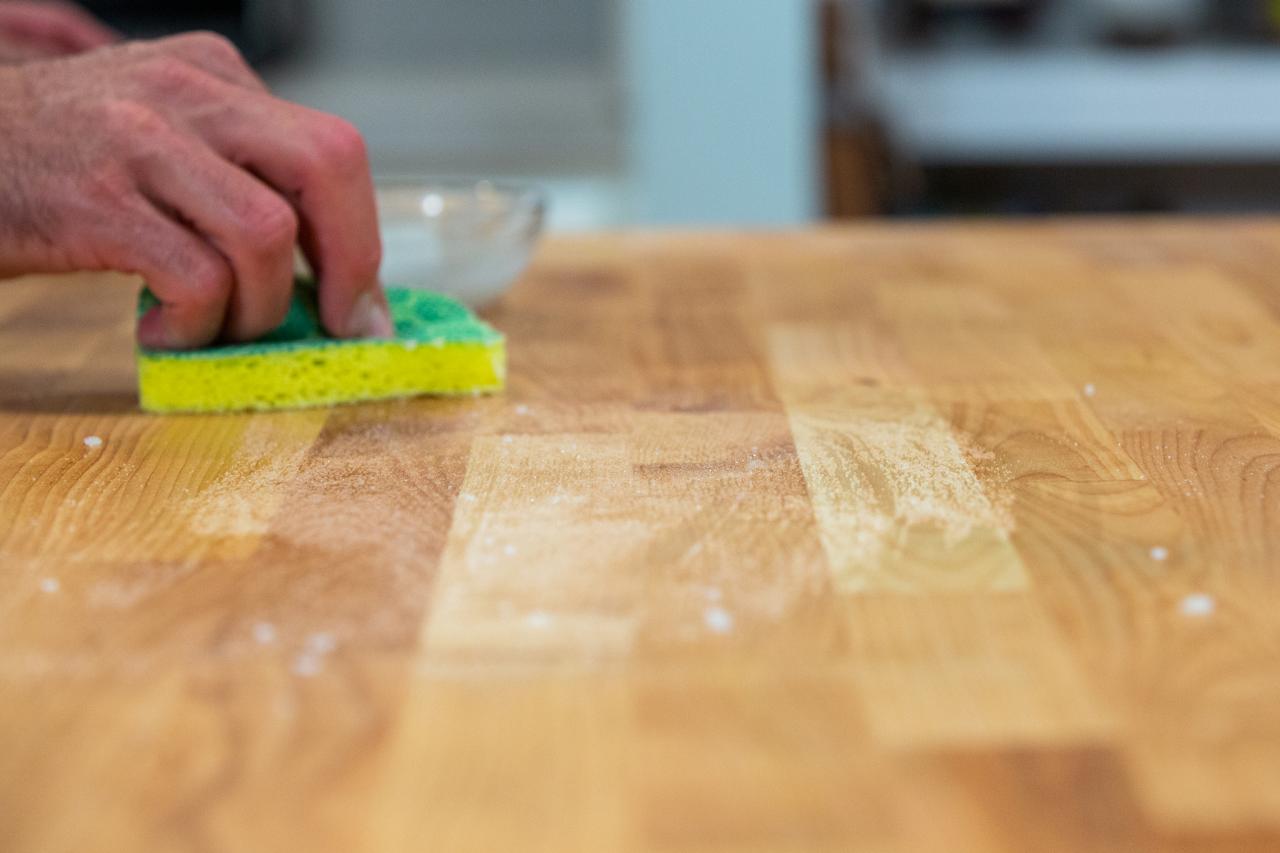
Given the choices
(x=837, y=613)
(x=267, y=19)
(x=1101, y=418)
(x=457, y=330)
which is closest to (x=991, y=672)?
(x=837, y=613)

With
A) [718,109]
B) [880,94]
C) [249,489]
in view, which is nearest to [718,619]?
[249,489]

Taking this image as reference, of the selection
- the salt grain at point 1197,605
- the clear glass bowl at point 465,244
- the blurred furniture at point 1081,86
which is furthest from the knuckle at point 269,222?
the blurred furniture at point 1081,86

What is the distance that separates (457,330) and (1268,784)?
1.66ft

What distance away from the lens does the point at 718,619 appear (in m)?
0.48

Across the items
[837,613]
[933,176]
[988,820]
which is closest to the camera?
[988,820]

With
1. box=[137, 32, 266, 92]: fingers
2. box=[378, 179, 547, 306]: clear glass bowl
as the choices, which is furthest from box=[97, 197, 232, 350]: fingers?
box=[378, 179, 547, 306]: clear glass bowl

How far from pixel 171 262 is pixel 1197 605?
1.61 feet

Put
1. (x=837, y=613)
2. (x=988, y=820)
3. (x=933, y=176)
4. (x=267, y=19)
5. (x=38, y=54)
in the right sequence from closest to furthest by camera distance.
A: (x=988, y=820), (x=837, y=613), (x=38, y=54), (x=267, y=19), (x=933, y=176)

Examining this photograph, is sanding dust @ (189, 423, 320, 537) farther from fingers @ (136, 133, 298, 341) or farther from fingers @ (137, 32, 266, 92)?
fingers @ (137, 32, 266, 92)

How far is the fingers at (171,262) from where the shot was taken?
0.71 metres

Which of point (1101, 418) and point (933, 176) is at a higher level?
point (1101, 418)

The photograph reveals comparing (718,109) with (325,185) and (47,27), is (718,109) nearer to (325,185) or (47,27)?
(47,27)

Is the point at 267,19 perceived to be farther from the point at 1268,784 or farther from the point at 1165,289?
the point at 1268,784

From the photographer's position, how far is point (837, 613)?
0.49 metres
